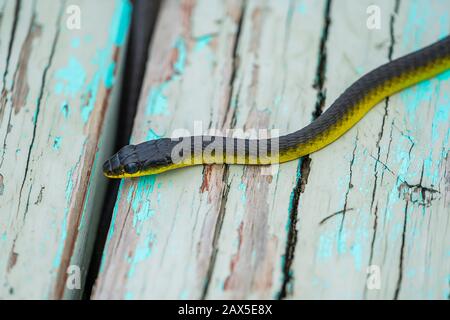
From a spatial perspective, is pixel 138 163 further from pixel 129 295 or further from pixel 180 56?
pixel 180 56

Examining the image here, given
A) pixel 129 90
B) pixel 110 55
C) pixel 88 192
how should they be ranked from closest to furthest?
pixel 88 192
pixel 110 55
pixel 129 90

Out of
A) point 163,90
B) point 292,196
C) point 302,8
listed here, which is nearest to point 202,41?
point 163,90

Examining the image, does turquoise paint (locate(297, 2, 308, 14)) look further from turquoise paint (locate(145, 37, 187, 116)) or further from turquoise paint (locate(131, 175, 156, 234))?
turquoise paint (locate(131, 175, 156, 234))

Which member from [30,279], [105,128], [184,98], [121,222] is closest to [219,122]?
[184,98]

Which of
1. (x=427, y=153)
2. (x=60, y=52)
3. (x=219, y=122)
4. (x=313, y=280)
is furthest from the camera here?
(x=60, y=52)

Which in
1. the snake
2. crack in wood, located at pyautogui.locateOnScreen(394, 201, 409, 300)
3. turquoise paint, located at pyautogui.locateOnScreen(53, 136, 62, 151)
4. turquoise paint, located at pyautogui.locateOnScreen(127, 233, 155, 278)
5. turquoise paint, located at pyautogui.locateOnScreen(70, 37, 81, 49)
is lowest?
turquoise paint, located at pyautogui.locateOnScreen(127, 233, 155, 278)

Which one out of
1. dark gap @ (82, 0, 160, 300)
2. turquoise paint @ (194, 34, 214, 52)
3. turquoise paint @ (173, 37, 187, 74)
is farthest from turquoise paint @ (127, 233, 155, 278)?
turquoise paint @ (194, 34, 214, 52)

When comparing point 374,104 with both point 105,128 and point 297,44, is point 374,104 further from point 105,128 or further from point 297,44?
point 105,128
